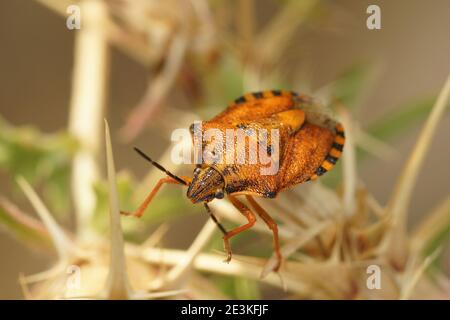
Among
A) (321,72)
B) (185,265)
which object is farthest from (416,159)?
(321,72)

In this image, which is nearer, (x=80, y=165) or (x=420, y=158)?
(x=420, y=158)

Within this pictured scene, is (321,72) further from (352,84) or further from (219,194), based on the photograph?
(219,194)

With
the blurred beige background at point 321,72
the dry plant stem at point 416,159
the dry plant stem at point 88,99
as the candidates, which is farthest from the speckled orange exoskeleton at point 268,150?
the blurred beige background at point 321,72

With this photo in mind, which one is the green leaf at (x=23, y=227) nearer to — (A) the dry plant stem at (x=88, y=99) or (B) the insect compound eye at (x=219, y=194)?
(A) the dry plant stem at (x=88, y=99)

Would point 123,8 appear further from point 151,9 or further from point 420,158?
point 420,158

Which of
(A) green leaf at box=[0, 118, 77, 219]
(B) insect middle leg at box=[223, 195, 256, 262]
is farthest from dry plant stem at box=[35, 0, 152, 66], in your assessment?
(B) insect middle leg at box=[223, 195, 256, 262]
